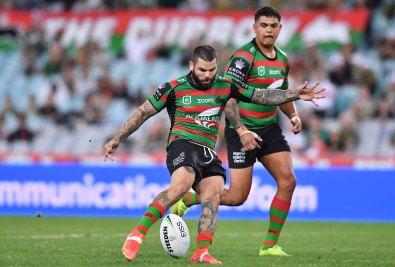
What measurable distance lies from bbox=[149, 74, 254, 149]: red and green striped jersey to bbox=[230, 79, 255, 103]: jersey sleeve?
0.07ft

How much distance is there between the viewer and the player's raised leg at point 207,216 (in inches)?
378

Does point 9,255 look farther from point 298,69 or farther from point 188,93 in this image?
point 298,69

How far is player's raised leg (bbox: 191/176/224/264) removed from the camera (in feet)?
31.5

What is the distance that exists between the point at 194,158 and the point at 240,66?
155cm

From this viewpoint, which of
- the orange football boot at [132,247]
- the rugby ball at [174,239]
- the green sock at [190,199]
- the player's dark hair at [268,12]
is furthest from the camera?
the green sock at [190,199]

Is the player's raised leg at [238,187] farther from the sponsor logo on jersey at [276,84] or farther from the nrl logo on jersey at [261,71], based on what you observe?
the nrl logo on jersey at [261,71]

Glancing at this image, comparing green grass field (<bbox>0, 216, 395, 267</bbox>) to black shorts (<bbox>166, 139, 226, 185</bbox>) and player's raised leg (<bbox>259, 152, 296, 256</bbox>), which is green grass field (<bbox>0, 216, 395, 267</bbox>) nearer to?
player's raised leg (<bbox>259, 152, 296, 256</bbox>)

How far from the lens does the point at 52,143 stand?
23.3 metres

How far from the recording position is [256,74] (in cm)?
1119

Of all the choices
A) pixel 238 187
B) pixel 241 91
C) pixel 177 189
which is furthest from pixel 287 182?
pixel 177 189

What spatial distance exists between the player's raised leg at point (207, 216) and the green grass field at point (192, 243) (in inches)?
7.6

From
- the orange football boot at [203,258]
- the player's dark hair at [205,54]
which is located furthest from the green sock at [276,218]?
the player's dark hair at [205,54]

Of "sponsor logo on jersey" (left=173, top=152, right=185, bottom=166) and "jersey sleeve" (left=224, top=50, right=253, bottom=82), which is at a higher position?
"jersey sleeve" (left=224, top=50, right=253, bottom=82)

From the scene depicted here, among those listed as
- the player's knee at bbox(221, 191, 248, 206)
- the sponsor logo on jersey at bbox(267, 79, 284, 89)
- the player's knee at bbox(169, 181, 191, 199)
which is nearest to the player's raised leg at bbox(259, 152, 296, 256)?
the player's knee at bbox(221, 191, 248, 206)
